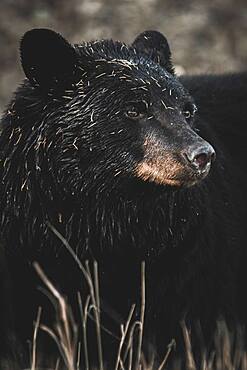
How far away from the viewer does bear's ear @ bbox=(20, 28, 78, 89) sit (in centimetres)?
518

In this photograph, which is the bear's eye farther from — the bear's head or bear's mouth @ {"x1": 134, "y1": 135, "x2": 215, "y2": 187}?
bear's mouth @ {"x1": 134, "y1": 135, "x2": 215, "y2": 187}

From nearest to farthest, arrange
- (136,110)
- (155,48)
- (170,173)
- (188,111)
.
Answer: (170,173) → (136,110) → (188,111) → (155,48)

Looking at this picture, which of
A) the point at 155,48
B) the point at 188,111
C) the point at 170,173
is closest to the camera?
the point at 170,173

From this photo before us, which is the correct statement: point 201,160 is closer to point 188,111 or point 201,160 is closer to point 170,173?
point 170,173

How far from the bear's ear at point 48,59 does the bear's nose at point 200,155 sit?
835mm

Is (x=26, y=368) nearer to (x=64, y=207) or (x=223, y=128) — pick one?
(x=64, y=207)

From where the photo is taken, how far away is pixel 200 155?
4.80 metres

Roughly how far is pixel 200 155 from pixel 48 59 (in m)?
1.01

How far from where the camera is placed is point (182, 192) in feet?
17.8

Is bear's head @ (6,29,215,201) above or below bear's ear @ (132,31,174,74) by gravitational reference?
below

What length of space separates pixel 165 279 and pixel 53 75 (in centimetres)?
131

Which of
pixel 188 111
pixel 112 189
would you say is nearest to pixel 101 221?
pixel 112 189

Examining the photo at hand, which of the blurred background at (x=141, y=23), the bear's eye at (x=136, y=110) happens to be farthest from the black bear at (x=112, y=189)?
the blurred background at (x=141, y=23)

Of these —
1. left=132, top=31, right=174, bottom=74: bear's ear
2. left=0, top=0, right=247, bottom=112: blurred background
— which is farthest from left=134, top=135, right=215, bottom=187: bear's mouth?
left=0, top=0, right=247, bottom=112: blurred background
